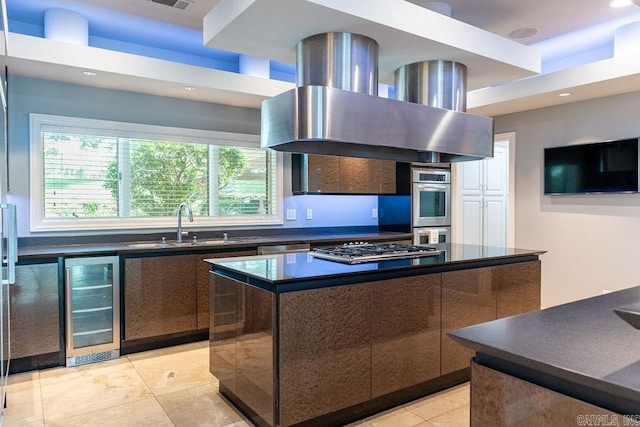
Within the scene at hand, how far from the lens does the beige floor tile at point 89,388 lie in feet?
8.47

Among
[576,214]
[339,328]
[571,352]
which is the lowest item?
[339,328]

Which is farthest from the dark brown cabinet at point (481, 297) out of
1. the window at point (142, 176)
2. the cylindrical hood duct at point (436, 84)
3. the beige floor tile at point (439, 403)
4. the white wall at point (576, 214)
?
the window at point (142, 176)

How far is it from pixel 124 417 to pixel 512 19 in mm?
3915

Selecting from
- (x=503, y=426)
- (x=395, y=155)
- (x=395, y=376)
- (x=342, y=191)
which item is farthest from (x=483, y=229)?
(x=503, y=426)

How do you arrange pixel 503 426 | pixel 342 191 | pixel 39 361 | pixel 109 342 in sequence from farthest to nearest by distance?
pixel 342 191, pixel 109 342, pixel 39 361, pixel 503 426

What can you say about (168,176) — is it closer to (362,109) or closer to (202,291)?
(202,291)

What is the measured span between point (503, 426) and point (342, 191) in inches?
149

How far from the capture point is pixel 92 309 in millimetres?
3367

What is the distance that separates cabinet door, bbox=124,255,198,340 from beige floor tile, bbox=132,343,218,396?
24cm

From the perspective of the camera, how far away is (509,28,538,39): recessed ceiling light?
11.9 feet

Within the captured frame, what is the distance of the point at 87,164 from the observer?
12.6 ft

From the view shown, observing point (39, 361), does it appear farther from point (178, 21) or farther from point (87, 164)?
point (178, 21)

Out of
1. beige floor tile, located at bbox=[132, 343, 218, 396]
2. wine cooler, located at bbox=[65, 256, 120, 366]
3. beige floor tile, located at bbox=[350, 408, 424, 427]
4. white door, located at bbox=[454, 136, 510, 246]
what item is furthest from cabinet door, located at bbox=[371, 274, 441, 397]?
white door, located at bbox=[454, 136, 510, 246]

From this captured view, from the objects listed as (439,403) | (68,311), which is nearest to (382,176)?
(439,403)
